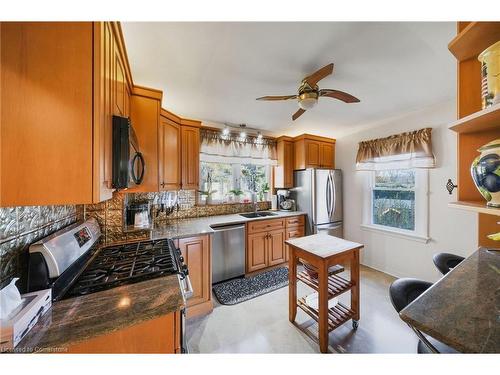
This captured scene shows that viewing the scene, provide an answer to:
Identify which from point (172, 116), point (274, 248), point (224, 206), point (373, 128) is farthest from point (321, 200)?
point (172, 116)

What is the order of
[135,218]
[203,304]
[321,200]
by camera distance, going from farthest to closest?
[321,200]
[203,304]
[135,218]

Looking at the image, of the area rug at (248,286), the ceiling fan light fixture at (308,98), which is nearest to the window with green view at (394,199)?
the area rug at (248,286)

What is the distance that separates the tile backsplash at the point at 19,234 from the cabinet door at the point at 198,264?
981 millimetres

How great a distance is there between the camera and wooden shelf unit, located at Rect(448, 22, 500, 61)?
712 mm

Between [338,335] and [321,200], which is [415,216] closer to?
[321,200]

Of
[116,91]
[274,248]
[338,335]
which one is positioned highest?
[116,91]

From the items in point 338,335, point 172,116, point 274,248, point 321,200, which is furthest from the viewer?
point 321,200

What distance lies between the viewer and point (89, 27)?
0.77 m

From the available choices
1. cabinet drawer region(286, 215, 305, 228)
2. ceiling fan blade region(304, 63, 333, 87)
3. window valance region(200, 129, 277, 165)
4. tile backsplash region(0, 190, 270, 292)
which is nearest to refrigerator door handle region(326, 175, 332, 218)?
cabinet drawer region(286, 215, 305, 228)

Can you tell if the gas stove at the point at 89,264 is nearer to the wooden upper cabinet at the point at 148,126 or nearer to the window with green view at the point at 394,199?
the wooden upper cabinet at the point at 148,126

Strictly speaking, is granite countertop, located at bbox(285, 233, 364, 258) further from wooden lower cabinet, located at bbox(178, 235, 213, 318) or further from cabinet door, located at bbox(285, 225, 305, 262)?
cabinet door, located at bbox(285, 225, 305, 262)

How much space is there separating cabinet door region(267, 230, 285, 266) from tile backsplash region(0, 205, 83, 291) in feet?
7.95

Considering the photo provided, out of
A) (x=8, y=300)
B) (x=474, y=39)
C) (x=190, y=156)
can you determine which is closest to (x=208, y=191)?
(x=190, y=156)
